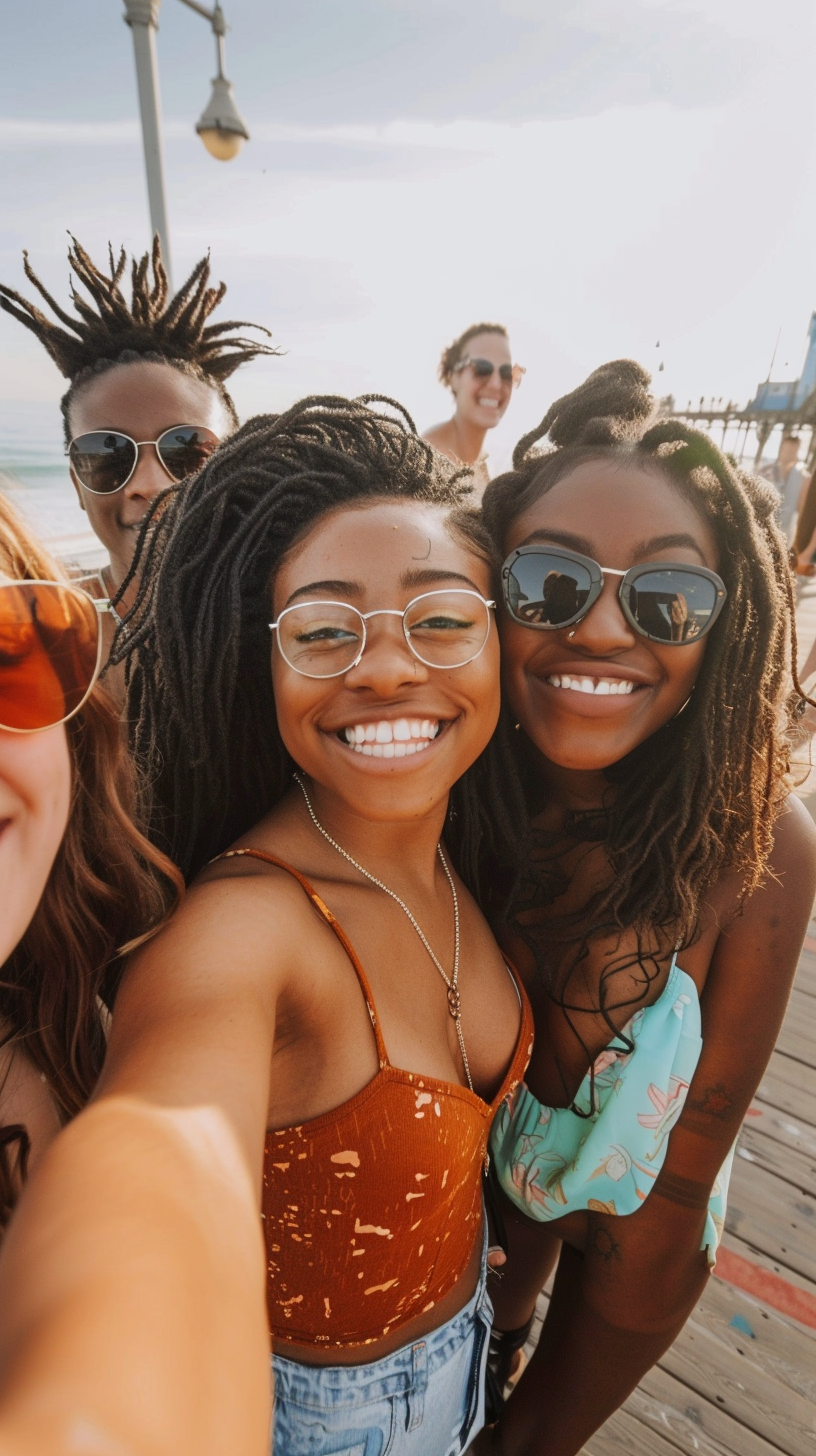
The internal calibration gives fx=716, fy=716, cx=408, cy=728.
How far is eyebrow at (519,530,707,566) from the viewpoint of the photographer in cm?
151

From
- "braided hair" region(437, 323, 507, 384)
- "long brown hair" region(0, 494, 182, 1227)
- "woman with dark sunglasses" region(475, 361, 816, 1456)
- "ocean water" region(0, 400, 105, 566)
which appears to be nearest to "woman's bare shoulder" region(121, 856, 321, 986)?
"long brown hair" region(0, 494, 182, 1227)

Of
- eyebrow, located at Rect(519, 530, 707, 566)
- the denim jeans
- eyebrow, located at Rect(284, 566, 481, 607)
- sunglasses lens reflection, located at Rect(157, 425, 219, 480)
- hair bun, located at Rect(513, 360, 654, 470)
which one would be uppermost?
hair bun, located at Rect(513, 360, 654, 470)

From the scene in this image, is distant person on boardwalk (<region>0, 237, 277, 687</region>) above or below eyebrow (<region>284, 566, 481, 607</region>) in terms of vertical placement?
above

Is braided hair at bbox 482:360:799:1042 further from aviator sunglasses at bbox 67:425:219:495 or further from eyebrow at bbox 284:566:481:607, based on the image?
aviator sunglasses at bbox 67:425:219:495

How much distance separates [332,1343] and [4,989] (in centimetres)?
87

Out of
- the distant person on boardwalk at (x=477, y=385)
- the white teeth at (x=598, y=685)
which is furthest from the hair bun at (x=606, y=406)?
the distant person on boardwalk at (x=477, y=385)

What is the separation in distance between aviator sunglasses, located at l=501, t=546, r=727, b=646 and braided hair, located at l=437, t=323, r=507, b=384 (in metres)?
5.32

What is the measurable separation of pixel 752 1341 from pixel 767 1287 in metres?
0.20

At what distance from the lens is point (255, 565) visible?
1.55 m

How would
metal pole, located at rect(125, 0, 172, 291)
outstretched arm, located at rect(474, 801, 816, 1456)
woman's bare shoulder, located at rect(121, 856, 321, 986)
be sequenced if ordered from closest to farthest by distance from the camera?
woman's bare shoulder, located at rect(121, 856, 321, 986) → outstretched arm, located at rect(474, 801, 816, 1456) → metal pole, located at rect(125, 0, 172, 291)

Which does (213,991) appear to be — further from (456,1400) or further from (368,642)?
(456,1400)

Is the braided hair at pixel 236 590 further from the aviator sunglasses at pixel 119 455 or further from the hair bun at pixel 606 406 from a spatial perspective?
the aviator sunglasses at pixel 119 455

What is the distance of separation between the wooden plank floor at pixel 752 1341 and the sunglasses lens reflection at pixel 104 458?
10.7 ft

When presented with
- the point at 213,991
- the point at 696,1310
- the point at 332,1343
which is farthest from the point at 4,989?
the point at 696,1310
